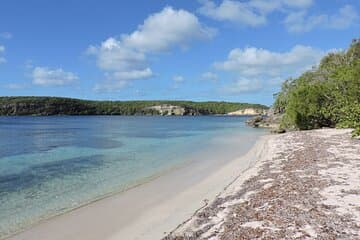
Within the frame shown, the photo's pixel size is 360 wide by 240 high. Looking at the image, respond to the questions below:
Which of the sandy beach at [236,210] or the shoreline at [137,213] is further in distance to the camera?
the shoreline at [137,213]

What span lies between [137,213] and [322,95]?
1697 inches

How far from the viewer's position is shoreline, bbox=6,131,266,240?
1139cm

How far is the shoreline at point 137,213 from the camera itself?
37.4 ft

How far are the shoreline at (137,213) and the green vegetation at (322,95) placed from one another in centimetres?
2925

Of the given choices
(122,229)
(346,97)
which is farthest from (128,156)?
(346,97)

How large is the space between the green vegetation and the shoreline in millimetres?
29252

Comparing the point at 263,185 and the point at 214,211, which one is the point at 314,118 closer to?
the point at 263,185

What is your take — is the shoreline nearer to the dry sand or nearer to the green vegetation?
the dry sand

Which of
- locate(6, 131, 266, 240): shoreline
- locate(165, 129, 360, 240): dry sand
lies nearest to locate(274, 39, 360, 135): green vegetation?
locate(165, 129, 360, 240): dry sand

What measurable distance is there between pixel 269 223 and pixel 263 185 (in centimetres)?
558

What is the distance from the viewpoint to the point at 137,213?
44.7ft

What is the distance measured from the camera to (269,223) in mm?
9875

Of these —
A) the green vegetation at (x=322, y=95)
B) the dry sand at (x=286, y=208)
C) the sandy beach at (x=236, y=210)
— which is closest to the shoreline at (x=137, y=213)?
the sandy beach at (x=236, y=210)

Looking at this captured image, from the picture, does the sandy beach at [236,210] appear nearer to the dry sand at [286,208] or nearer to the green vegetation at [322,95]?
the dry sand at [286,208]
